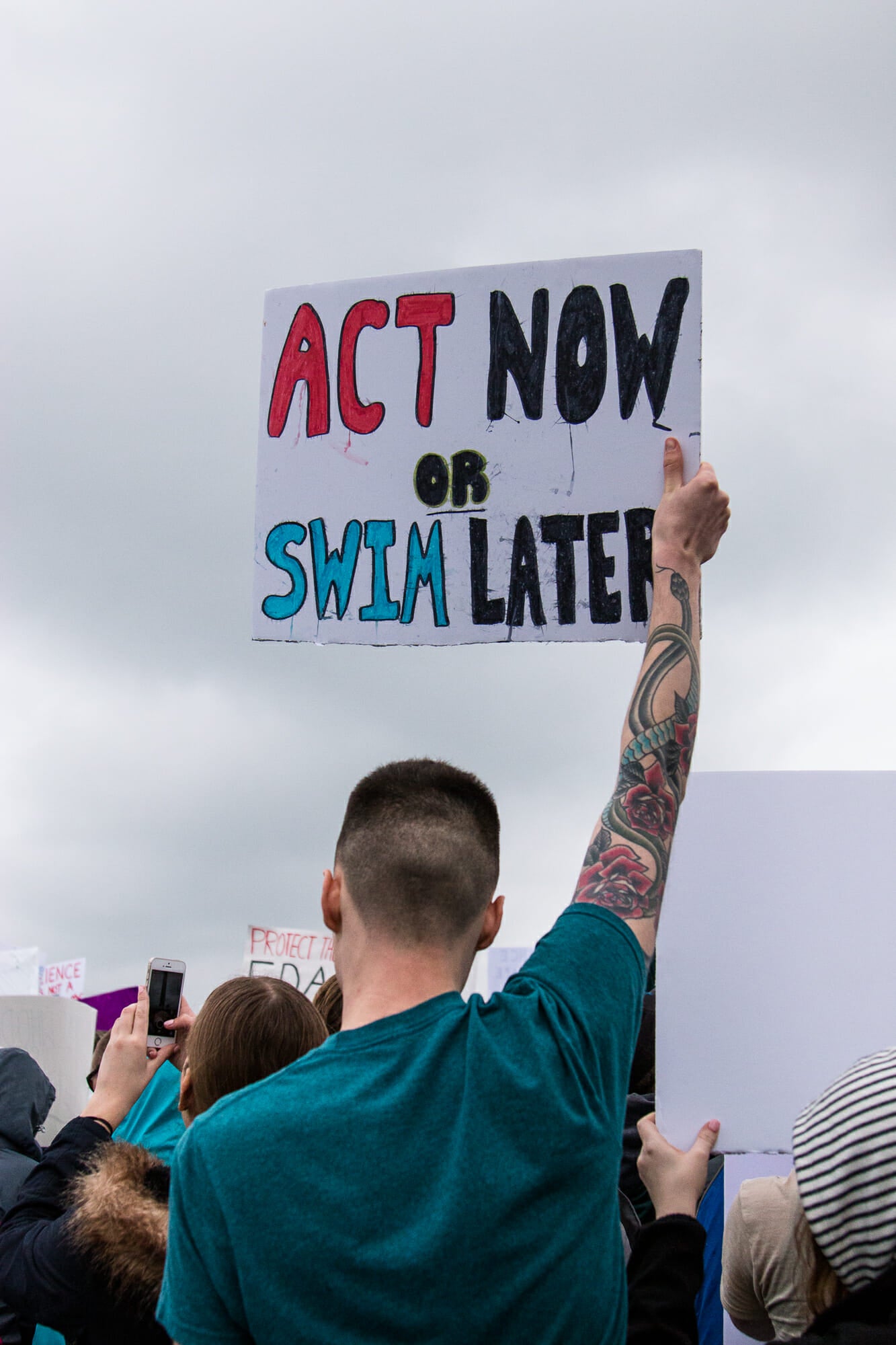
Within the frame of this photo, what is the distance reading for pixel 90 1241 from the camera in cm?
255

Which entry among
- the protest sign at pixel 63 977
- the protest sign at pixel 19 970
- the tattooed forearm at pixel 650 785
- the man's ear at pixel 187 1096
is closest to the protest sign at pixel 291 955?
the protest sign at pixel 19 970

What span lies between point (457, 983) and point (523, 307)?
203cm

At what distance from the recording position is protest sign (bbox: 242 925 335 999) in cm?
1215

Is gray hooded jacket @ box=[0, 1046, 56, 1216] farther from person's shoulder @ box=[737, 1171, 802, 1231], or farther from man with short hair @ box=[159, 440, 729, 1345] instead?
man with short hair @ box=[159, 440, 729, 1345]

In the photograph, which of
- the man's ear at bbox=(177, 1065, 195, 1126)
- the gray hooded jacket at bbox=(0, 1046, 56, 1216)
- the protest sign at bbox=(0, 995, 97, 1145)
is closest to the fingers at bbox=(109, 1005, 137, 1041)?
the man's ear at bbox=(177, 1065, 195, 1126)

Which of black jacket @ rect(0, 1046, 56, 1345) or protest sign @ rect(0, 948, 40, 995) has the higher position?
black jacket @ rect(0, 1046, 56, 1345)

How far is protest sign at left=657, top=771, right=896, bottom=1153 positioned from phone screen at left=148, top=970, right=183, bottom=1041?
1423mm

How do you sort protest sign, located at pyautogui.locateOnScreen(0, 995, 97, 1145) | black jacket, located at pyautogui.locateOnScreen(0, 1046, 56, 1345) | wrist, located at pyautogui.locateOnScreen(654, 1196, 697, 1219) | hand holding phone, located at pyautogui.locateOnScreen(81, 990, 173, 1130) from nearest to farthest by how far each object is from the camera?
wrist, located at pyautogui.locateOnScreen(654, 1196, 697, 1219) → hand holding phone, located at pyautogui.locateOnScreen(81, 990, 173, 1130) → black jacket, located at pyautogui.locateOnScreen(0, 1046, 56, 1345) → protest sign, located at pyautogui.locateOnScreen(0, 995, 97, 1145)

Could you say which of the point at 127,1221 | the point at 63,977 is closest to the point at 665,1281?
the point at 127,1221

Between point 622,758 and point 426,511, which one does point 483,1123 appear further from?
point 426,511

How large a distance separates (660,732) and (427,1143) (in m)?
0.87

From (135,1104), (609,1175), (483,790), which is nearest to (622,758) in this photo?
(483,790)

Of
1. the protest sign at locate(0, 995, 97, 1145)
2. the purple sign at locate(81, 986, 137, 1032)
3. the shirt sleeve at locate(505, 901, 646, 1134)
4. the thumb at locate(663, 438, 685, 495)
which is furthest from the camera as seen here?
the purple sign at locate(81, 986, 137, 1032)

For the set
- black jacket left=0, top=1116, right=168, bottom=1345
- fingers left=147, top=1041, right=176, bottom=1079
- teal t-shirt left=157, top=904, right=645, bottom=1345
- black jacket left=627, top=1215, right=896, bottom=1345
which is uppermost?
teal t-shirt left=157, top=904, right=645, bottom=1345
